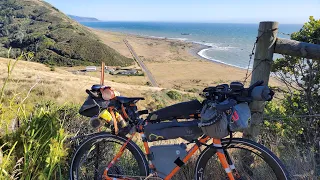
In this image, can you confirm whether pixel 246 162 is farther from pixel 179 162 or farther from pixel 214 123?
pixel 214 123

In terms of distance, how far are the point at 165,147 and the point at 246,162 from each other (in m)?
0.94

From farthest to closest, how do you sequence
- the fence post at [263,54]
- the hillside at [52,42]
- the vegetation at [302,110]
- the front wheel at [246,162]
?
the hillside at [52,42] → the vegetation at [302,110] → the fence post at [263,54] → the front wheel at [246,162]

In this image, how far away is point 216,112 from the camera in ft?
6.80

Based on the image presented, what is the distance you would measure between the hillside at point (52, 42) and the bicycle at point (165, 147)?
2132 inches

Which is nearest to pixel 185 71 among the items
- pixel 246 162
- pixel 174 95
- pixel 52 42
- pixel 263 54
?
pixel 174 95

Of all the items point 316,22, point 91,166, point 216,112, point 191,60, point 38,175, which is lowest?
point 191,60

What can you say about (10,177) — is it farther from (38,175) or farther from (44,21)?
(44,21)

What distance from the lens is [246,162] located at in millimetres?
2912

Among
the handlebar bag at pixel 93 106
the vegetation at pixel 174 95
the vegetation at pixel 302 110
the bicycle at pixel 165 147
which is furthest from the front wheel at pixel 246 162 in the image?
the vegetation at pixel 174 95

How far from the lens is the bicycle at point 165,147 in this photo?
2.26 metres

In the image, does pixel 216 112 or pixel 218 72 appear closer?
pixel 216 112

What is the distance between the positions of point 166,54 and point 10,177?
69.4 metres

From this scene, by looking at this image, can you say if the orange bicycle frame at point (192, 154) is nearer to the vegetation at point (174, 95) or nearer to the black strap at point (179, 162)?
the black strap at point (179, 162)

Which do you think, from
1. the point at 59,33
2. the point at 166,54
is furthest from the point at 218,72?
the point at 59,33
